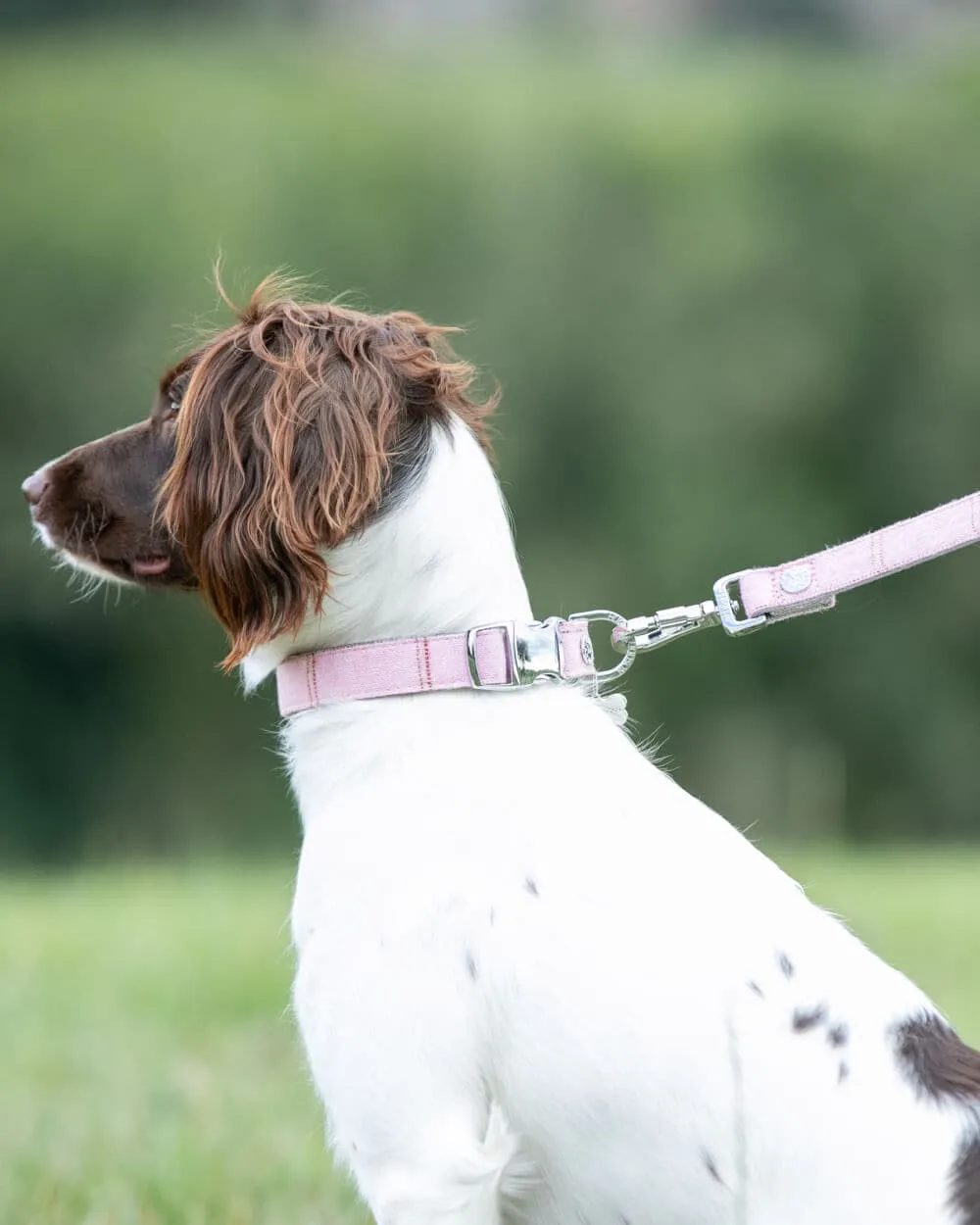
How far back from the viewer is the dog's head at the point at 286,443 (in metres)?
2.60

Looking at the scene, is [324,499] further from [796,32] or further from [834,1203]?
[796,32]

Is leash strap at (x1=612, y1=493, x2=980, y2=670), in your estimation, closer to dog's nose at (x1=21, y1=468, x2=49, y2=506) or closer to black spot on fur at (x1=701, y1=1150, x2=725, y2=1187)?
black spot on fur at (x1=701, y1=1150, x2=725, y2=1187)

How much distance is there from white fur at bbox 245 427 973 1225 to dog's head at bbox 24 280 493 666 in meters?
0.31

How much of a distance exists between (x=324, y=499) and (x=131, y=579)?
0.57m

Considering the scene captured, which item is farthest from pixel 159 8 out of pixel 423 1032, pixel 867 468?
pixel 423 1032

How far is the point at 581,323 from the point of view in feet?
55.9

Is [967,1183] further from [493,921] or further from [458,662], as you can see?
[458,662]

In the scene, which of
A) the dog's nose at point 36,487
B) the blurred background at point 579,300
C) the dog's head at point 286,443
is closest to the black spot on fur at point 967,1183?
the dog's head at point 286,443

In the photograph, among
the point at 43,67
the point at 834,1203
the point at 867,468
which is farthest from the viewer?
the point at 43,67

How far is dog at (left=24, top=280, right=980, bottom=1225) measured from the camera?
227cm

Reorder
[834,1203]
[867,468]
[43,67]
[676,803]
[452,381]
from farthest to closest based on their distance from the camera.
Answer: [43,67], [867,468], [452,381], [676,803], [834,1203]

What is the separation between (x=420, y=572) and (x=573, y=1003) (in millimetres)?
746

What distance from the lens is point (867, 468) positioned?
679 inches

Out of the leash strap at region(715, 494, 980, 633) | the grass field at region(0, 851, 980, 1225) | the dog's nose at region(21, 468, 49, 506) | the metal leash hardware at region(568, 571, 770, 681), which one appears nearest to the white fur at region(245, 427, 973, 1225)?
the metal leash hardware at region(568, 571, 770, 681)
